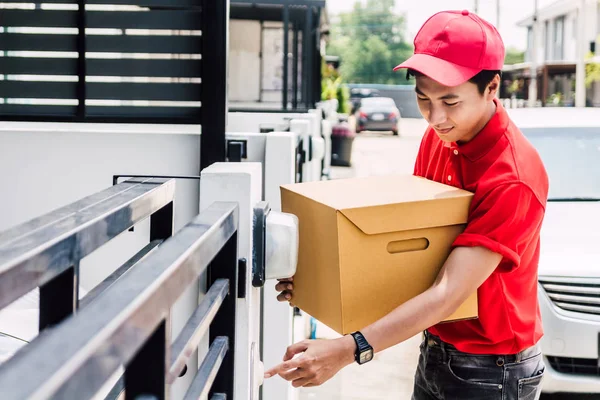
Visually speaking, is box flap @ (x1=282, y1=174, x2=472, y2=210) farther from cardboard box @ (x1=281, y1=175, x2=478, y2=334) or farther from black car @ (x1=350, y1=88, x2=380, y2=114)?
black car @ (x1=350, y1=88, x2=380, y2=114)

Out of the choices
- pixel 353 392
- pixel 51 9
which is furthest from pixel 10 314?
pixel 353 392

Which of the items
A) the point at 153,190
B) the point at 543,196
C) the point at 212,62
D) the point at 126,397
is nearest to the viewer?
the point at 126,397

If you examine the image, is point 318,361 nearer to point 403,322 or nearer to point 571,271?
point 403,322

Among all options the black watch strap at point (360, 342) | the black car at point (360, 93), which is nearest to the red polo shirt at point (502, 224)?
the black watch strap at point (360, 342)

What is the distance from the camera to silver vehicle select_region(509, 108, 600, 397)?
4371mm

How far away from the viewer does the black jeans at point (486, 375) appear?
224 cm

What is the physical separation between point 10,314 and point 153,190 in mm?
1209

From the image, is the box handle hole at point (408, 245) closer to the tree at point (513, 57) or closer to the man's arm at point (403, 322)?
the man's arm at point (403, 322)

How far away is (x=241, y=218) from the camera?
209cm

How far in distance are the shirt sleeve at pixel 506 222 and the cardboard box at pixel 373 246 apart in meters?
0.11

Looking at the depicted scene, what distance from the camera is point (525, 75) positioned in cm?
4997

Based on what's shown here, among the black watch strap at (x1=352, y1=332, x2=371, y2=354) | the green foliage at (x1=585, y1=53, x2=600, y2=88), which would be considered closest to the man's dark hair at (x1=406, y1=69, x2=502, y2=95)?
the black watch strap at (x1=352, y1=332, x2=371, y2=354)

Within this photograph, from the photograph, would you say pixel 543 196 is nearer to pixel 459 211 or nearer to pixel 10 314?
pixel 459 211

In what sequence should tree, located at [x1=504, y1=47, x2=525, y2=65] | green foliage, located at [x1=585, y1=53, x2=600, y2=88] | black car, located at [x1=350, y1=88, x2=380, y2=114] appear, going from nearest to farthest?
green foliage, located at [x1=585, y1=53, x2=600, y2=88]
black car, located at [x1=350, y1=88, x2=380, y2=114]
tree, located at [x1=504, y1=47, x2=525, y2=65]
